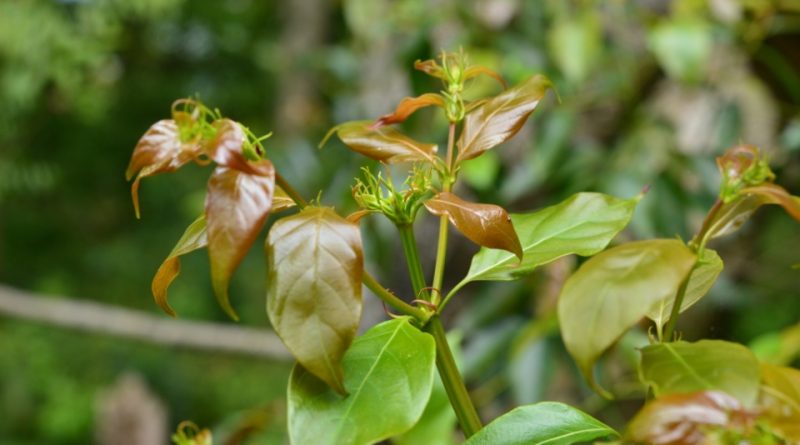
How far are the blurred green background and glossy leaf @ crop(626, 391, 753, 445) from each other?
3cm

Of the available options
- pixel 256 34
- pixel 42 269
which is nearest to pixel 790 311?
pixel 256 34

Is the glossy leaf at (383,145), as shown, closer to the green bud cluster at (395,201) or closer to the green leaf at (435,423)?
the green bud cluster at (395,201)

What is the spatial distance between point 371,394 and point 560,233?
0.26 ft

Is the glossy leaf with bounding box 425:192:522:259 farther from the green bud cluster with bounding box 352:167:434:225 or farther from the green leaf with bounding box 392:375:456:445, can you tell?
the green leaf with bounding box 392:375:456:445

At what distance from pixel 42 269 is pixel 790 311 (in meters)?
1.99

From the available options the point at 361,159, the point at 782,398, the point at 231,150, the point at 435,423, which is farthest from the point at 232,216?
the point at 361,159

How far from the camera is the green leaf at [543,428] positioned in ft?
0.72

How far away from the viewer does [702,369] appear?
177 millimetres

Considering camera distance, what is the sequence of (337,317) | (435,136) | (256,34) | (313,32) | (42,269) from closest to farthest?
(337,317), (435,136), (313,32), (42,269), (256,34)

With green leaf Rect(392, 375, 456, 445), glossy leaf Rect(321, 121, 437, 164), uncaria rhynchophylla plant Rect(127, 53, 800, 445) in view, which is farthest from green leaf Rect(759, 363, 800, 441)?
green leaf Rect(392, 375, 456, 445)

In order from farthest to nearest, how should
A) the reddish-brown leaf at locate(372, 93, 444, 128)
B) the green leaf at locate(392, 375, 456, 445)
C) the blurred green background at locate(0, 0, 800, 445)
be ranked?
→ 1. the blurred green background at locate(0, 0, 800, 445)
2. the green leaf at locate(392, 375, 456, 445)
3. the reddish-brown leaf at locate(372, 93, 444, 128)

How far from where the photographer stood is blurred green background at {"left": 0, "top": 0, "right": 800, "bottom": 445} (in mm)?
724

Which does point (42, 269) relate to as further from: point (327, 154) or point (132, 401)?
point (327, 154)

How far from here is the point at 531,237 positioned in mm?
256
